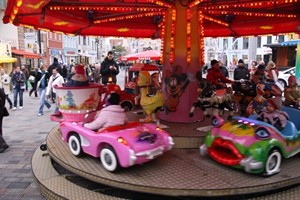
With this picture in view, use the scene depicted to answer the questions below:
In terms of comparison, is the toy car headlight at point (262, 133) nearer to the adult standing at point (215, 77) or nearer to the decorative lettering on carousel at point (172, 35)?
the adult standing at point (215, 77)

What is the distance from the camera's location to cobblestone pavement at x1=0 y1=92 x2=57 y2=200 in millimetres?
4805

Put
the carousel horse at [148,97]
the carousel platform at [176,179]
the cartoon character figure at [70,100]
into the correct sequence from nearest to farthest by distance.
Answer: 1. the carousel platform at [176,179]
2. the carousel horse at [148,97]
3. the cartoon character figure at [70,100]

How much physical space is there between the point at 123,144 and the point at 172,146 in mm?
999

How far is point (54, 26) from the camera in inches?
321

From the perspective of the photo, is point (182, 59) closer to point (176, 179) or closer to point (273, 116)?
point (273, 116)

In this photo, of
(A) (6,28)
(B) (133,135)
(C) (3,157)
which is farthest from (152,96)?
(A) (6,28)

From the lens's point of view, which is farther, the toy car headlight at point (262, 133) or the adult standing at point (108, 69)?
the adult standing at point (108, 69)

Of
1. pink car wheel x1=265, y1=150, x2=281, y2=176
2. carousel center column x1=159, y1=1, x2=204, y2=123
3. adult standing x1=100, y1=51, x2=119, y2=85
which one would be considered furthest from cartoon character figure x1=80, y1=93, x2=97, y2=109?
adult standing x1=100, y1=51, x2=119, y2=85

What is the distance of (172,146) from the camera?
14.5ft

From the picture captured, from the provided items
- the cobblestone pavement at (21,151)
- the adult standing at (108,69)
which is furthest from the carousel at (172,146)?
the adult standing at (108,69)

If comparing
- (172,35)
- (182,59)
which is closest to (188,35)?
(172,35)

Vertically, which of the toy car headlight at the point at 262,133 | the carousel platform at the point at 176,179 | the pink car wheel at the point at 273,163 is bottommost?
the carousel platform at the point at 176,179

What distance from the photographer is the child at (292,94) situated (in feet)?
19.5

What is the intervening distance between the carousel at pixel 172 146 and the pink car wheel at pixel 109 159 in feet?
0.04
